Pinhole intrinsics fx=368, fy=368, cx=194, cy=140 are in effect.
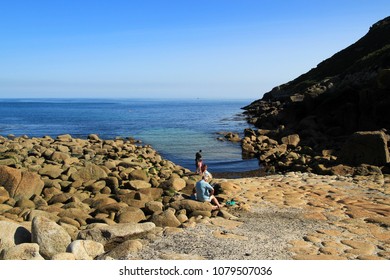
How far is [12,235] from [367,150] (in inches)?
597

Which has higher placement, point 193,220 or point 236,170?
point 193,220

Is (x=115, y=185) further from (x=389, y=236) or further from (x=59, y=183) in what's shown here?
(x=389, y=236)

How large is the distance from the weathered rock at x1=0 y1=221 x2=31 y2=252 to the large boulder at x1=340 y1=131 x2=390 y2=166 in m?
14.5

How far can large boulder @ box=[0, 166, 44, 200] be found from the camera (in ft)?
38.2

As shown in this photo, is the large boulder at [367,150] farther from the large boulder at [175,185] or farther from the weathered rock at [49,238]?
the weathered rock at [49,238]

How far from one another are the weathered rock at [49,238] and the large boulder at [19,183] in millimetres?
5456

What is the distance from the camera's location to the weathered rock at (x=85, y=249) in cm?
613

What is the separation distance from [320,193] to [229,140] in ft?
80.9

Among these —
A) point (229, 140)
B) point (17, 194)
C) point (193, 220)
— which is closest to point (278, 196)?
point (193, 220)

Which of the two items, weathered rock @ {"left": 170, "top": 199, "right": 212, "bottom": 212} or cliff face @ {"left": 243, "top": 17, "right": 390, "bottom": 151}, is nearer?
weathered rock @ {"left": 170, "top": 199, "right": 212, "bottom": 212}

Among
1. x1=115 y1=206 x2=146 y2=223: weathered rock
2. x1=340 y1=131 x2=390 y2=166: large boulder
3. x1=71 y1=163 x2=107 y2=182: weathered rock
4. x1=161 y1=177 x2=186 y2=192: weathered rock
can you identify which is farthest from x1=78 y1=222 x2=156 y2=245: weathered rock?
Answer: x1=340 y1=131 x2=390 y2=166: large boulder

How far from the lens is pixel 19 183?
11.9 m

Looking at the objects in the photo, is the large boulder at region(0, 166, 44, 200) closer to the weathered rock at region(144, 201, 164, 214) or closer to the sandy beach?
the weathered rock at region(144, 201, 164, 214)
